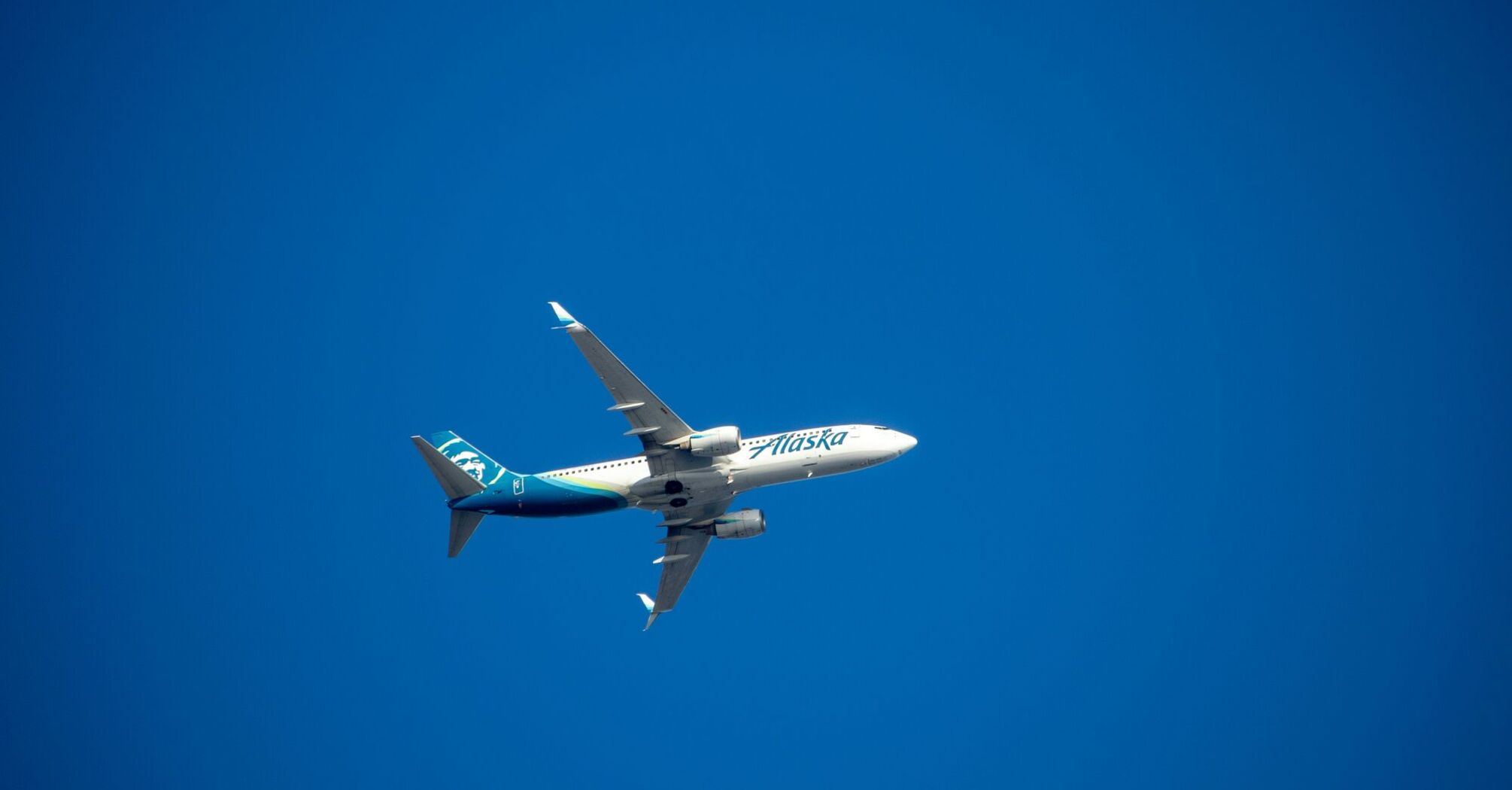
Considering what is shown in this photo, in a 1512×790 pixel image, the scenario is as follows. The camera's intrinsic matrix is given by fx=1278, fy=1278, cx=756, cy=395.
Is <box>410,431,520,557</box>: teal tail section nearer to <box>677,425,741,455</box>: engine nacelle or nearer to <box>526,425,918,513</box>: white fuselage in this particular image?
<box>526,425,918,513</box>: white fuselage

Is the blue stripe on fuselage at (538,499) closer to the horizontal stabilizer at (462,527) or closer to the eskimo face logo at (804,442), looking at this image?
the horizontal stabilizer at (462,527)

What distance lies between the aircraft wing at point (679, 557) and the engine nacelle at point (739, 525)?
0.59m

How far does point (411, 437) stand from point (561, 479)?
24.6 ft

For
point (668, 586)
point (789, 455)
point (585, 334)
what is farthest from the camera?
point (668, 586)

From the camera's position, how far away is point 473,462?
64312 mm

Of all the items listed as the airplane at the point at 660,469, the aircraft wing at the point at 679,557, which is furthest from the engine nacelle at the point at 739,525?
the airplane at the point at 660,469

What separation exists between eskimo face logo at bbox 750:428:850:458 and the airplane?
0.12 ft

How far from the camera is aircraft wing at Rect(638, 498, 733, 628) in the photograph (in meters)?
67.9

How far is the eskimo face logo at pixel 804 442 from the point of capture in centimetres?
6219

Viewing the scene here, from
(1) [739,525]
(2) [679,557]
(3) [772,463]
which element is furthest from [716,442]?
(2) [679,557]

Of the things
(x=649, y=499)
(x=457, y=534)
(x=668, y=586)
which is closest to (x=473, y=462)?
(x=457, y=534)

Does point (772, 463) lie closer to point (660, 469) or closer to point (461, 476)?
point (660, 469)

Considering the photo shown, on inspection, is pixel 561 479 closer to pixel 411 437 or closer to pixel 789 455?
pixel 411 437

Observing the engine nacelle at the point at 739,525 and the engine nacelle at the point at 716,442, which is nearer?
the engine nacelle at the point at 716,442
